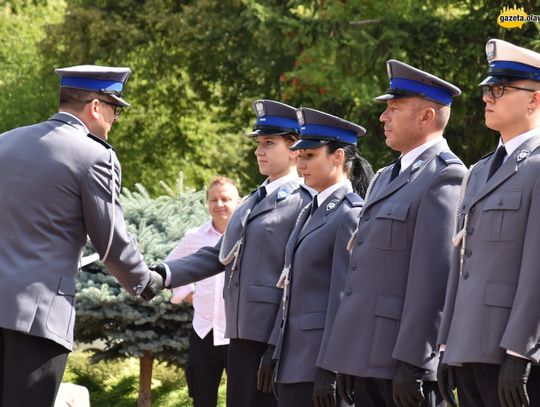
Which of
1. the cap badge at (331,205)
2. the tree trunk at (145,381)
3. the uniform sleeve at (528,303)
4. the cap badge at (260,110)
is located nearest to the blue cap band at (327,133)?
the cap badge at (331,205)

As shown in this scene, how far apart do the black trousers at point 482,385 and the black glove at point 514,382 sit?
2.3 inches

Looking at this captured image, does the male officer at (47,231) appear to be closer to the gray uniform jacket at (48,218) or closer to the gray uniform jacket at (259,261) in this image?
the gray uniform jacket at (48,218)

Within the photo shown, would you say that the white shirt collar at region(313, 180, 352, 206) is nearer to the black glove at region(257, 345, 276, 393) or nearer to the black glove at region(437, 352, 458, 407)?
the black glove at region(257, 345, 276, 393)

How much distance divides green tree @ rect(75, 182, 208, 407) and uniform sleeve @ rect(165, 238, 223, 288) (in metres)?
2.99

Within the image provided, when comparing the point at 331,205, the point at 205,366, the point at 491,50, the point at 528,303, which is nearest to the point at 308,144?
the point at 331,205

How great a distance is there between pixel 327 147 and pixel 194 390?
318 cm

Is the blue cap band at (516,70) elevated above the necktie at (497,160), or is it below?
above

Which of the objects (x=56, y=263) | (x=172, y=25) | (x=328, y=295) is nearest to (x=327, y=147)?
(x=328, y=295)

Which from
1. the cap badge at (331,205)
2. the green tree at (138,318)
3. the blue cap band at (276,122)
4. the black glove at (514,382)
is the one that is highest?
the blue cap band at (276,122)

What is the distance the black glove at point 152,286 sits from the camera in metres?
6.68

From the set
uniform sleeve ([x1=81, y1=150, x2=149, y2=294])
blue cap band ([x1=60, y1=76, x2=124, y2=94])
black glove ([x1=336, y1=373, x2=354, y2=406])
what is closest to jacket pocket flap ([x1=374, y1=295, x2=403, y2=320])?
black glove ([x1=336, y1=373, x2=354, y2=406])

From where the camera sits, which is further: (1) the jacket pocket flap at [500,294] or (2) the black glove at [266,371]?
(2) the black glove at [266,371]

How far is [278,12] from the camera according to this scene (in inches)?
748

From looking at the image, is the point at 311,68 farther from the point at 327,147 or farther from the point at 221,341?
the point at 327,147
